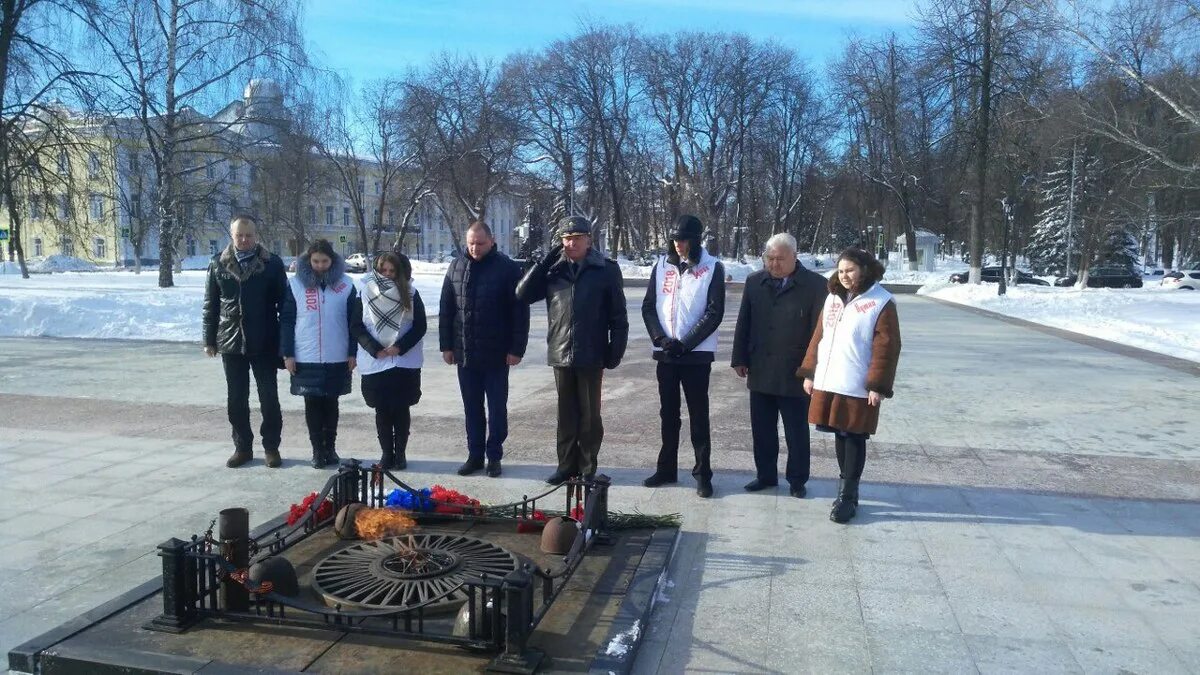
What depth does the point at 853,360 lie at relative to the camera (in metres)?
4.96

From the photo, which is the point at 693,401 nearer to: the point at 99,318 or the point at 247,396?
the point at 247,396

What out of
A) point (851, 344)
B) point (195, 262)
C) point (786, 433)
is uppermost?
point (195, 262)

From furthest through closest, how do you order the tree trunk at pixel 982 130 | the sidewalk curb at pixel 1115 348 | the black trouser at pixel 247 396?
1. the tree trunk at pixel 982 130
2. the sidewalk curb at pixel 1115 348
3. the black trouser at pixel 247 396

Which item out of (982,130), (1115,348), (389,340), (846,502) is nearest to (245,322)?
(389,340)

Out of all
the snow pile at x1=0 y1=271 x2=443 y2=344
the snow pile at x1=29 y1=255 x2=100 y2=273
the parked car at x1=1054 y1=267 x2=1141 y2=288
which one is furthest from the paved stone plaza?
the snow pile at x1=29 y1=255 x2=100 y2=273

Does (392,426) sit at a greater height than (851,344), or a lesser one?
lesser

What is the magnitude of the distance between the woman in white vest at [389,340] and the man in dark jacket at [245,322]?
2.14 ft

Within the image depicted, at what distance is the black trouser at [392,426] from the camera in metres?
6.20

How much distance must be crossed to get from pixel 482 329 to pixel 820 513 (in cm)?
260

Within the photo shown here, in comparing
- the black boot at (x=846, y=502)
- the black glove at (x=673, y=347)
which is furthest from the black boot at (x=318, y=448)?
the black boot at (x=846, y=502)

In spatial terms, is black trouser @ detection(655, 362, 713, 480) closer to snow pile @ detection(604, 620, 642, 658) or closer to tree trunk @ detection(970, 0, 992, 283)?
snow pile @ detection(604, 620, 642, 658)

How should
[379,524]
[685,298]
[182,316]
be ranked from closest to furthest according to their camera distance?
[379,524] < [685,298] < [182,316]

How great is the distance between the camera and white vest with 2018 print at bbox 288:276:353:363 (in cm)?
603

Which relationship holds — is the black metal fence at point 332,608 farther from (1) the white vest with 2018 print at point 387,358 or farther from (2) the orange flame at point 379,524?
(1) the white vest with 2018 print at point 387,358
